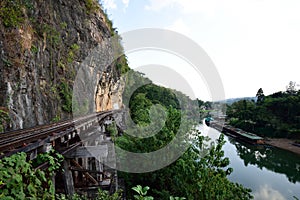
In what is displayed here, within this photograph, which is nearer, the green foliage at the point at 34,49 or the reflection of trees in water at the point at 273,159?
the green foliage at the point at 34,49

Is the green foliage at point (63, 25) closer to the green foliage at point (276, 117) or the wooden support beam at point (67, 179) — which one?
the wooden support beam at point (67, 179)

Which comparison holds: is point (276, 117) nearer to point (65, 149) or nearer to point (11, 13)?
point (65, 149)

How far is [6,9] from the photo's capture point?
Answer: 8.22 metres

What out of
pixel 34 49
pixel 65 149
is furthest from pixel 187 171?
pixel 34 49

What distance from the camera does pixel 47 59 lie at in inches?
456

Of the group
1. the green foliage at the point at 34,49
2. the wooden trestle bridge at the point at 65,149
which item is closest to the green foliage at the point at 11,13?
the green foliage at the point at 34,49

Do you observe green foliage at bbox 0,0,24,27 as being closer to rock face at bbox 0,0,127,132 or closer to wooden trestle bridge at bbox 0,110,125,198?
rock face at bbox 0,0,127,132

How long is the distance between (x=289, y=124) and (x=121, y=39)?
30576mm

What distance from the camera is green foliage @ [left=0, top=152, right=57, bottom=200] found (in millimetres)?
2229

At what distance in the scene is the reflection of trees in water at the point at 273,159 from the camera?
2028 centimetres

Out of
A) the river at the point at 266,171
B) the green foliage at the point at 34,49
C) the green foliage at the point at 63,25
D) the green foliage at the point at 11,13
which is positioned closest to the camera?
the green foliage at the point at 11,13

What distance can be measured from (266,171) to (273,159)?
4.86m

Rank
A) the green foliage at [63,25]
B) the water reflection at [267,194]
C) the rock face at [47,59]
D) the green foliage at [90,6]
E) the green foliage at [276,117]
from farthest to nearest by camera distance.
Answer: the green foliage at [276,117] → the green foliage at [90,6] → the water reflection at [267,194] → the green foliage at [63,25] → the rock face at [47,59]

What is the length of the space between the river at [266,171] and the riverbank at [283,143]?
1121 millimetres
